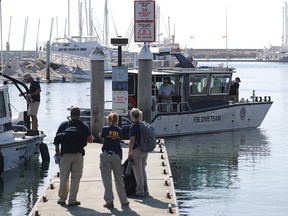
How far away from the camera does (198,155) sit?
89.4 feet

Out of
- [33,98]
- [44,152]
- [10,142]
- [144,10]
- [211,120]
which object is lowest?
[44,152]

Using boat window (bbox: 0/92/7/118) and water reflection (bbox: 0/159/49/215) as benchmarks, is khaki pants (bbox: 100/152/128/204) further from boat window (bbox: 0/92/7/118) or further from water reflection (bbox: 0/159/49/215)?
boat window (bbox: 0/92/7/118)

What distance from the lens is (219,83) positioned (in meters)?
32.8

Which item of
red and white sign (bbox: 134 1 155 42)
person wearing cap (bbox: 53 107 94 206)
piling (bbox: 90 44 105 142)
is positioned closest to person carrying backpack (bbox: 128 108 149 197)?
person wearing cap (bbox: 53 107 94 206)

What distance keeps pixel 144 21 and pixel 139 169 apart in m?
10.2

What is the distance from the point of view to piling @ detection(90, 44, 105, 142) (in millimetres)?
23734

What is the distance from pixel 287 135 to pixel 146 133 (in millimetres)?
19823

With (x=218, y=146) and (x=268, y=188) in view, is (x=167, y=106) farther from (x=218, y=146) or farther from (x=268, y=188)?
(x=268, y=188)

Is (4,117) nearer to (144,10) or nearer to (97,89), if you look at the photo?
(97,89)

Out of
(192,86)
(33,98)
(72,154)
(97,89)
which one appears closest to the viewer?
(72,154)

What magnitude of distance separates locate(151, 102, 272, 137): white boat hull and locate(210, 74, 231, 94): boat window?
2.45ft

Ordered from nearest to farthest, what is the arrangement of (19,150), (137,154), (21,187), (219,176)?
(137,154) < (21,187) < (19,150) < (219,176)

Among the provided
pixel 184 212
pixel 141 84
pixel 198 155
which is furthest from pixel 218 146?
pixel 184 212

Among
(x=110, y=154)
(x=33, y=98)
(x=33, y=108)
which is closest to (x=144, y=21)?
(x=33, y=98)
